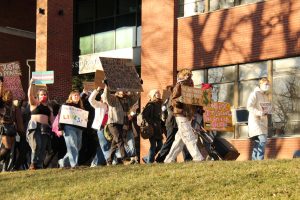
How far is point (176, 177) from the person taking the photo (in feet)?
32.5

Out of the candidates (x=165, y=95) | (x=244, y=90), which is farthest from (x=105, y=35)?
(x=165, y=95)

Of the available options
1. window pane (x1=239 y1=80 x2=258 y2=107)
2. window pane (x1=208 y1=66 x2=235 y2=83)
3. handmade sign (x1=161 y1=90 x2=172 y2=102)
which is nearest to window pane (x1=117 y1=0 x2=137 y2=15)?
window pane (x1=208 y1=66 x2=235 y2=83)

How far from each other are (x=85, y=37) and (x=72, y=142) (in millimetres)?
15980

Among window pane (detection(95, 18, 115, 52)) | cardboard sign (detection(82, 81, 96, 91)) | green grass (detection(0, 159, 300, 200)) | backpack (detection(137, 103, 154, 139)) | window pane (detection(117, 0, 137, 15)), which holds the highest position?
window pane (detection(117, 0, 137, 15))

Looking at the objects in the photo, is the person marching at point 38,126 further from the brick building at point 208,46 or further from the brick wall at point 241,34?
the brick wall at point 241,34

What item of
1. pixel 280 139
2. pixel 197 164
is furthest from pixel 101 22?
pixel 197 164

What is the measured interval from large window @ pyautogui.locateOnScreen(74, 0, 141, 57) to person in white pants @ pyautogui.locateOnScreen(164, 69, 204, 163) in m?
14.1

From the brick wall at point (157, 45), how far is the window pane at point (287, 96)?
12.5 feet

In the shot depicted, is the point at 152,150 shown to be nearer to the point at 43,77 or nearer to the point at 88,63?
the point at 43,77

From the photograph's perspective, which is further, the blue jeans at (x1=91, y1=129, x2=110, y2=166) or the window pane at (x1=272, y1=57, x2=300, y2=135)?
the window pane at (x1=272, y1=57, x2=300, y2=135)

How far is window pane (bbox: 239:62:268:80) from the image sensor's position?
63.8 feet

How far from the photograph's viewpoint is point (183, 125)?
40.4ft

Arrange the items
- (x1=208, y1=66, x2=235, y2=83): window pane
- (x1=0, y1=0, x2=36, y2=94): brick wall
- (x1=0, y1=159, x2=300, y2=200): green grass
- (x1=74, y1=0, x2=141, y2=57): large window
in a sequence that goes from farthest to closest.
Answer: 1. (x1=0, y1=0, x2=36, y2=94): brick wall
2. (x1=74, y1=0, x2=141, y2=57): large window
3. (x1=208, y1=66, x2=235, y2=83): window pane
4. (x1=0, y1=159, x2=300, y2=200): green grass

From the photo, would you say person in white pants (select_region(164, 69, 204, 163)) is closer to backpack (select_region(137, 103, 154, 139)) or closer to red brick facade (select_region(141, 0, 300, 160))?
backpack (select_region(137, 103, 154, 139))
